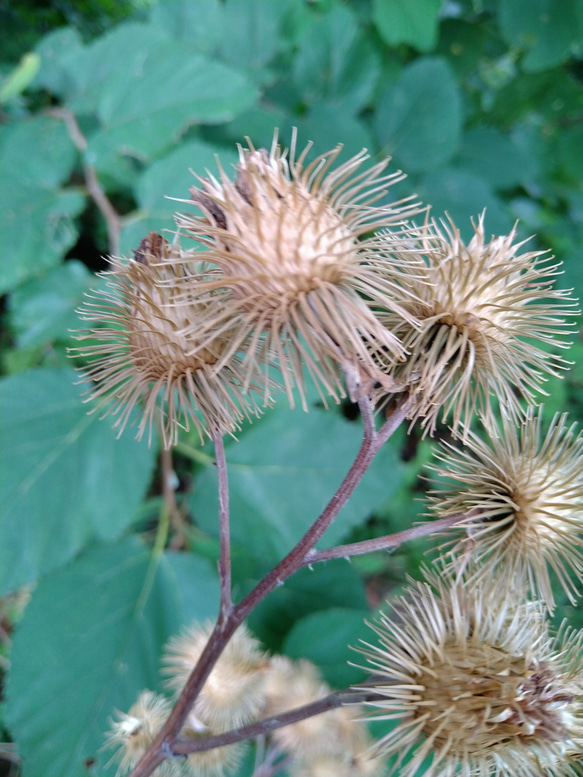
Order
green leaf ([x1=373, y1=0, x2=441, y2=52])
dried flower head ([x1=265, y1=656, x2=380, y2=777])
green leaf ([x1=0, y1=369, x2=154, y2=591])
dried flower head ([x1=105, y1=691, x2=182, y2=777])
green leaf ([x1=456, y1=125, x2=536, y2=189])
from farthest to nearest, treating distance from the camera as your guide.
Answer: green leaf ([x1=456, y1=125, x2=536, y2=189])
green leaf ([x1=373, y1=0, x2=441, y2=52])
green leaf ([x1=0, y1=369, x2=154, y2=591])
dried flower head ([x1=265, y1=656, x2=380, y2=777])
dried flower head ([x1=105, y1=691, x2=182, y2=777])

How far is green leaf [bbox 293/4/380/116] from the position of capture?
204cm

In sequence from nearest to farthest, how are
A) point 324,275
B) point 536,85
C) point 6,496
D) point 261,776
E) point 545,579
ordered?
1. point 324,275
2. point 545,579
3. point 261,776
4. point 6,496
5. point 536,85

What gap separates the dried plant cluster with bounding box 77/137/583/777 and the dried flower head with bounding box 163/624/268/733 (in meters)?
0.48

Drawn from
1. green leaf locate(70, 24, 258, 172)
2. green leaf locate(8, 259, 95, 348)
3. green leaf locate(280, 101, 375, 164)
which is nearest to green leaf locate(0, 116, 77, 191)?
green leaf locate(70, 24, 258, 172)

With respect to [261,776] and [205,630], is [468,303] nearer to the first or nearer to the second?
[205,630]

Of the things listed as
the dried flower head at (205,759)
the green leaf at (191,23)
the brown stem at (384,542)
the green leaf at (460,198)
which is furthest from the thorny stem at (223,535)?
the green leaf at (191,23)

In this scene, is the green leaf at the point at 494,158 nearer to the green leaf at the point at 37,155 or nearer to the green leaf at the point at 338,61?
the green leaf at the point at 338,61

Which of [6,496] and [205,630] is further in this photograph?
[6,496]

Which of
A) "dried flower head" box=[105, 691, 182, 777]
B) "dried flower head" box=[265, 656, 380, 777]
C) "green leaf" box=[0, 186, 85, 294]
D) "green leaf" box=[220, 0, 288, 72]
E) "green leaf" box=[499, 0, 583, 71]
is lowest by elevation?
"dried flower head" box=[265, 656, 380, 777]

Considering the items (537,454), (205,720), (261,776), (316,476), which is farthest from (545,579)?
(261,776)

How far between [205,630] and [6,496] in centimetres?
72

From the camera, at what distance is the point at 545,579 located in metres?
0.77

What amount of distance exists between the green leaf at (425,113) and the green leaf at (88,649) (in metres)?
1.78

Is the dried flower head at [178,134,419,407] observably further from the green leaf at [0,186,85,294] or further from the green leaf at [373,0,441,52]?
the green leaf at [373,0,441,52]
